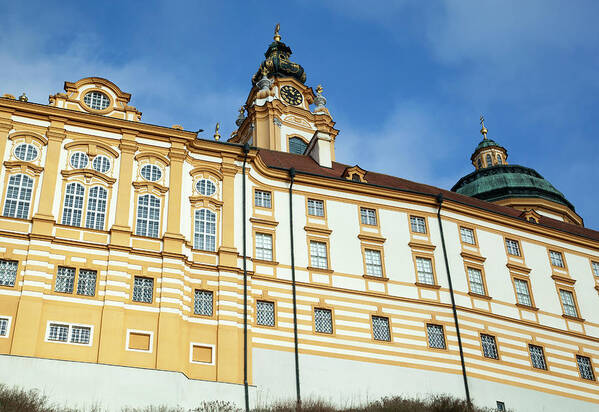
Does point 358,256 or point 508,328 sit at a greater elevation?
point 358,256

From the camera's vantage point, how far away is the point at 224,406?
29.8 metres

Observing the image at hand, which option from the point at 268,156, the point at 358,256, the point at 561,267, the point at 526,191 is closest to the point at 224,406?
the point at 358,256

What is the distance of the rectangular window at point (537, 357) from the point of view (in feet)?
133

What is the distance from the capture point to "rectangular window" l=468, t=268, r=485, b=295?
136 feet

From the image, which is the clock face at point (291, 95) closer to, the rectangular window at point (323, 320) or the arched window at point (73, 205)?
the rectangular window at point (323, 320)

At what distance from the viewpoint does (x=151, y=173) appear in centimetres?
3706

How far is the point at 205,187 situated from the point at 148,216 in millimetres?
3573

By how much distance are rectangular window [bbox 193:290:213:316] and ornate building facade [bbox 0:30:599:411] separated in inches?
4.2

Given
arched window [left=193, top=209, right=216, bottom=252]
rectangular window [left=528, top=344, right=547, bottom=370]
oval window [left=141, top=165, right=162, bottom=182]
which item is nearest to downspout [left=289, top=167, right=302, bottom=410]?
arched window [left=193, top=209, right=216, bottom=252]

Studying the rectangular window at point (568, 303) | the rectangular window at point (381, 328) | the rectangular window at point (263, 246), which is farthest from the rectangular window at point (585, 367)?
the rectangular window at point (263, 246)

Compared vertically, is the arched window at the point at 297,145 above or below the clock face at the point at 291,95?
below

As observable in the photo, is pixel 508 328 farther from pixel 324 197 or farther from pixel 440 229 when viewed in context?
pixel 324 197

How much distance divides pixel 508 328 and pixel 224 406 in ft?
57.7

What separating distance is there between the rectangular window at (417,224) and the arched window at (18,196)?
63.7ft
